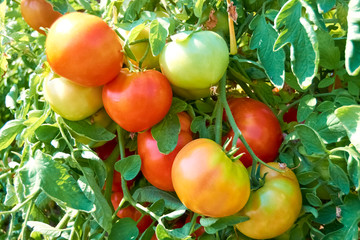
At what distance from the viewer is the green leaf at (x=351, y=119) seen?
403 millimetres

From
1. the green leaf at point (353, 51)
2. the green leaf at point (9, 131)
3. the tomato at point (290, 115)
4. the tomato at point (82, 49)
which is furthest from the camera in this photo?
the tomato at point (290, 115)

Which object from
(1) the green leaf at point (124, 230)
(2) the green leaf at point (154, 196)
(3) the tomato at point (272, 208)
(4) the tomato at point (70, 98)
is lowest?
(1) the green leaf at point (124, 230)

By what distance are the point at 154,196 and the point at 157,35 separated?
0.23 metres

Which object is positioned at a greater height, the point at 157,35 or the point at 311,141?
the point at 157,35

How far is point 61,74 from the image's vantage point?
0.49 m

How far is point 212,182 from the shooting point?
441 millimetres

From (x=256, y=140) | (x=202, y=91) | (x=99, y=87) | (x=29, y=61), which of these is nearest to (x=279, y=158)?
(x=256, y=140)

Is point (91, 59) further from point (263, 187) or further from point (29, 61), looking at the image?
point (29, 61)

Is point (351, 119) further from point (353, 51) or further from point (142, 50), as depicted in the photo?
point (142, 50)

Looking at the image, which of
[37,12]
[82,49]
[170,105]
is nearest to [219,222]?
[170,105]

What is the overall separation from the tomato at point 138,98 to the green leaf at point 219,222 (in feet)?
0.49

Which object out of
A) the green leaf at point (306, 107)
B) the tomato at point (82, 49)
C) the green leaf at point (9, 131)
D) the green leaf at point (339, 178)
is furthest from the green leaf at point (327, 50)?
the green leaf at point (9, 131)

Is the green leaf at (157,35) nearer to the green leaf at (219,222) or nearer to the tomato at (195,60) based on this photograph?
the tomato at (195,60)

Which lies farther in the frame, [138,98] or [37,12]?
[37,12]
